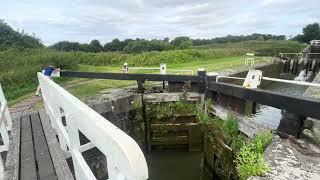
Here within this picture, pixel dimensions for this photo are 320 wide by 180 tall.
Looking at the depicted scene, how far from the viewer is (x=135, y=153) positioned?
3.33 ft

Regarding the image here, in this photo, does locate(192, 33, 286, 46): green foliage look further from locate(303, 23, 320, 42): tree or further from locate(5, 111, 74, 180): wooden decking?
locate(5, 111, 74, 180): wooden decking

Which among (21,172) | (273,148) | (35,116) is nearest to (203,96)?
(273,148)

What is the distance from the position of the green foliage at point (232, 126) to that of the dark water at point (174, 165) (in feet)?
9.07

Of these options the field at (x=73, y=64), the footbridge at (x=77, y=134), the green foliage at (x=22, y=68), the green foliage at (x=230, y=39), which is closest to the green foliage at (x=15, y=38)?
the field at (x=73, y=64)

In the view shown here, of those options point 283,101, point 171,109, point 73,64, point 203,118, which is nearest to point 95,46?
point 73,64

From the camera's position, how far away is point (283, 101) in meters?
4.29

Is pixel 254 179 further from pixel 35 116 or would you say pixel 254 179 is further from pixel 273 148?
pixel 35 116

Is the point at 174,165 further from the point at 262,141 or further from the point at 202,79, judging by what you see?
the point at 262,141

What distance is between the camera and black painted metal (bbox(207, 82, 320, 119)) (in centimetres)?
377

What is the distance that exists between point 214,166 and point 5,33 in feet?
81.9

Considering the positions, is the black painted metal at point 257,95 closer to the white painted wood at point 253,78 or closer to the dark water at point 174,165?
the white painted wood at point 253,78

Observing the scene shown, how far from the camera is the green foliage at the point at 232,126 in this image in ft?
18.2

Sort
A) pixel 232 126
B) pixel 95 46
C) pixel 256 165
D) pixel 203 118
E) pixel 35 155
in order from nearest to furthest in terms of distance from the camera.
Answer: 1. pixel 256 165
2. pixel 35 155
3. pixel 232 126
4. pixel 203 118
5. pixel 95 46

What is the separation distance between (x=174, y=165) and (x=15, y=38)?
2257 cm
